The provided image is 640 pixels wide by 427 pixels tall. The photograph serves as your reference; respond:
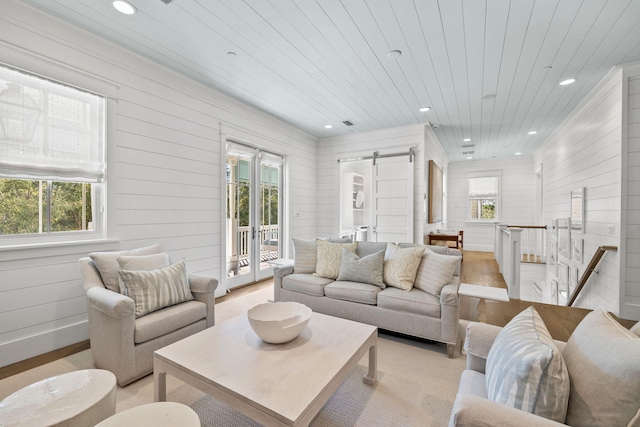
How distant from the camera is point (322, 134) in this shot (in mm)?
5941

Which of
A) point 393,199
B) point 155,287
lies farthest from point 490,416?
point 393,199

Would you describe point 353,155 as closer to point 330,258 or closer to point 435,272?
point 330,258

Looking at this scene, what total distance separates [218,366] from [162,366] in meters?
0.37

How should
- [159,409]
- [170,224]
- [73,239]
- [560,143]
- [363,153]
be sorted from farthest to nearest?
[363,153]
[560,143]
[170,224]
[73,239]
[159,409]

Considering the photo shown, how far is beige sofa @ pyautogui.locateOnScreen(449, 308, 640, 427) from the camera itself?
2.68 ft

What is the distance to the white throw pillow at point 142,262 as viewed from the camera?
95.6 inches

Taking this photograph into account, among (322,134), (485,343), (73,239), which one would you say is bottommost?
(485,343)

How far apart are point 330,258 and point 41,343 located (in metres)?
2.79

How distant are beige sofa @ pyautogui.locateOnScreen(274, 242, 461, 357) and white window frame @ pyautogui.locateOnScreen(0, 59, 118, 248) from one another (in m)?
1.96

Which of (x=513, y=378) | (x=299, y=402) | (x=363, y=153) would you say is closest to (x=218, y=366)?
(x=299, y=402)

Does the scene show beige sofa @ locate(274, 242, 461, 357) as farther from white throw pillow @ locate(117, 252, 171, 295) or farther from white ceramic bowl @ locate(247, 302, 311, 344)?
white throw pillow @ locate(117, 252, 171, 295)

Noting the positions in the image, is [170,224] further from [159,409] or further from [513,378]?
[513,378]

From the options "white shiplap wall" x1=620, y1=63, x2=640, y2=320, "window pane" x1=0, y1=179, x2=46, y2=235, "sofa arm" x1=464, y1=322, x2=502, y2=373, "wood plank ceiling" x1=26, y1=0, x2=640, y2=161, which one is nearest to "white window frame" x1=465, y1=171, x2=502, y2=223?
"wood plank ceiling" x1=26, y1=0, x2=640, y2=161

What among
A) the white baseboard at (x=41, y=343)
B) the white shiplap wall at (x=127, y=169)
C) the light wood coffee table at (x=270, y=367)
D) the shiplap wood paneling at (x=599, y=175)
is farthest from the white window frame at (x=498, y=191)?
the white baseboard at (x=41, y=343)
